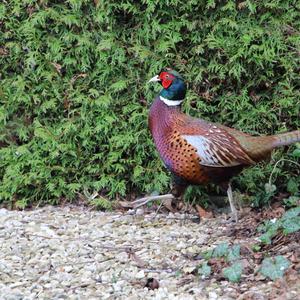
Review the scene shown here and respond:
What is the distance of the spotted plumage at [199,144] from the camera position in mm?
4500

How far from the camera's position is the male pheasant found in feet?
14.8

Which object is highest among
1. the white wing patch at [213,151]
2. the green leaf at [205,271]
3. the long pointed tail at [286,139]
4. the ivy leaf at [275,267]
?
the long pointed tail at [286,139]

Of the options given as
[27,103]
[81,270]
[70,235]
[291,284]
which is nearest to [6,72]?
[27,103]

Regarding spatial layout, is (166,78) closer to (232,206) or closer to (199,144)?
(199,144)

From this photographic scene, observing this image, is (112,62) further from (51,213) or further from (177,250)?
(177,250)

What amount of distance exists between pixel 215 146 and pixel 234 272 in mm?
1157

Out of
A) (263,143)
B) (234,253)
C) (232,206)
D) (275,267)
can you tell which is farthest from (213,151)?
(275,267)

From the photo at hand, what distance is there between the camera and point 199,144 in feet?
14.8

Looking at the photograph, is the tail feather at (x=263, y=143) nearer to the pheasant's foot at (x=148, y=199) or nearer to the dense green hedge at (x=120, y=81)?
the dense green hedge at (x=120, y=81)

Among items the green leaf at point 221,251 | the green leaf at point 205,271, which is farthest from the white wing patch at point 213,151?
the green leaf at point 205,271

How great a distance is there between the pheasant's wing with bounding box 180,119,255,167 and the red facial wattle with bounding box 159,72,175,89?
35cm

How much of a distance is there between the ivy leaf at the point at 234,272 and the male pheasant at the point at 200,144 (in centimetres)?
107

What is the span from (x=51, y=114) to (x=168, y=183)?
1113mm

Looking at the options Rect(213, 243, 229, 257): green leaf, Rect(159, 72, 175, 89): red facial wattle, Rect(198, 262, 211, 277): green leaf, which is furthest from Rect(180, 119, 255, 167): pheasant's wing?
Rect(198, 262, 211, 277): green leaf
